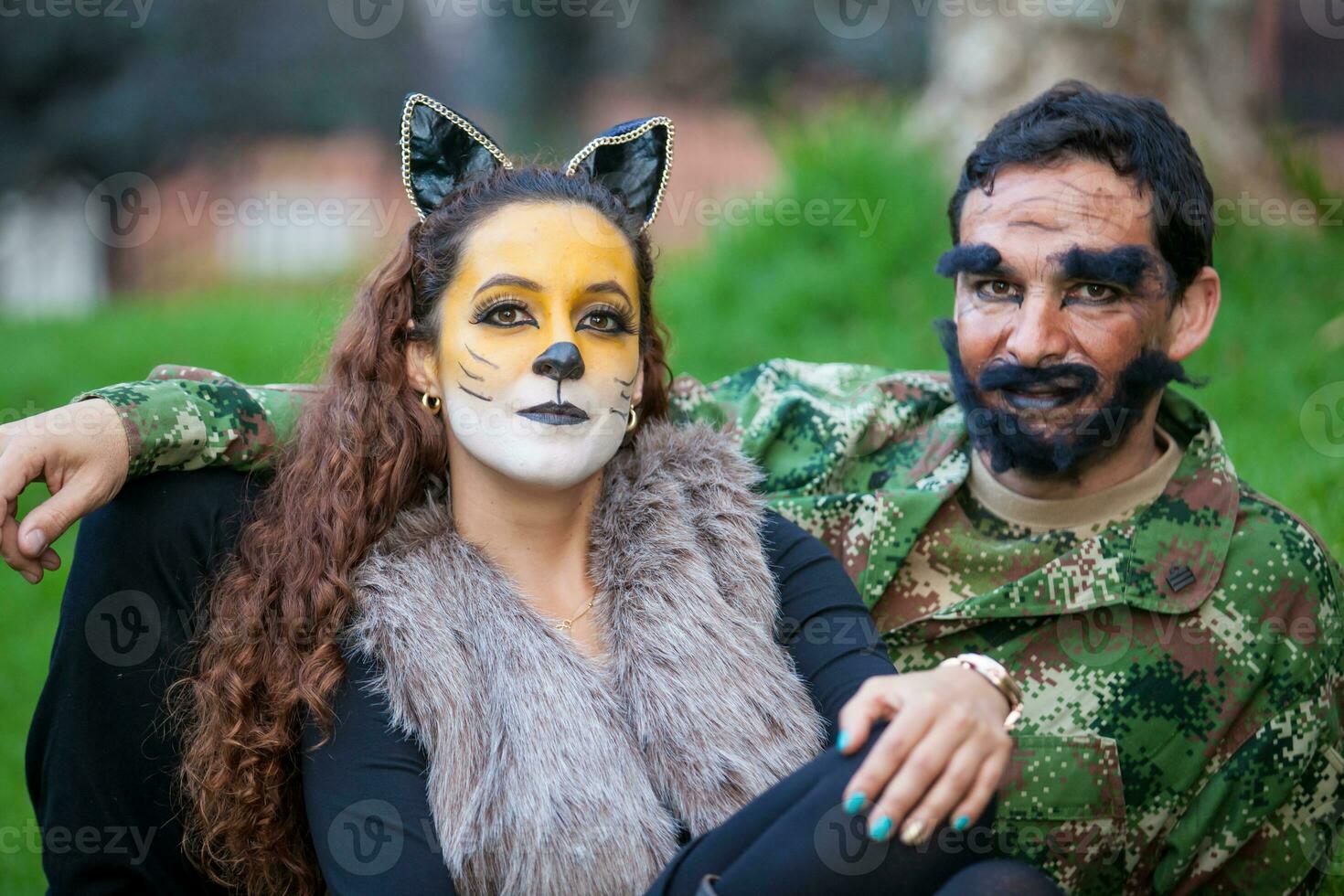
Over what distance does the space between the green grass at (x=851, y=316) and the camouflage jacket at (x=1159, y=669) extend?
5.61 feet

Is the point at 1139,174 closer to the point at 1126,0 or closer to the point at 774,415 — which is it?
the point at 774,415

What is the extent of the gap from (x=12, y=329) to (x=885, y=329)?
20.4ft

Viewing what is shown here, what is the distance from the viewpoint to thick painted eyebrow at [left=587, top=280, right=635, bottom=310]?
3.08 metres

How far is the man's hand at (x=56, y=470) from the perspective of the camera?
9.03ft

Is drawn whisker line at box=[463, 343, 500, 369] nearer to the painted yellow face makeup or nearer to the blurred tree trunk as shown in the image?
the painted yellow face makeup

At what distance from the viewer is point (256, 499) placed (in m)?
3.18

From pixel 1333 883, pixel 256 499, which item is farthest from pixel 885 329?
pixel 256 499

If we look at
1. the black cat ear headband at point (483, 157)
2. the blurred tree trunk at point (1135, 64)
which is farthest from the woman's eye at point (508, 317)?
the blurred tree trunk at point (1135, 64)

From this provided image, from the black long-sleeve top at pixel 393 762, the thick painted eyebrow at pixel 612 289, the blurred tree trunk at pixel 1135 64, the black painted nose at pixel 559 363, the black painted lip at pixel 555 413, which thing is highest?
the blurred tree trunk at pixel 1135 64

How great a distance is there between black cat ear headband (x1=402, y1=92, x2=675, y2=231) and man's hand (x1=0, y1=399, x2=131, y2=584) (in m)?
0.86

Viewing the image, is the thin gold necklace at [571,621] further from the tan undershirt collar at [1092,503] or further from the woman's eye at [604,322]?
the tan undershirt collar at [1092,503]

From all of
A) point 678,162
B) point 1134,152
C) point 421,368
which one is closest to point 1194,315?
point 1134,152

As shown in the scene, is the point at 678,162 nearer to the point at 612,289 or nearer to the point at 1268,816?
the point at 612,289

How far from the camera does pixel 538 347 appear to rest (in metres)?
3.02
